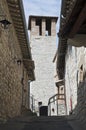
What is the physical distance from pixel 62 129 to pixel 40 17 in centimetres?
3429

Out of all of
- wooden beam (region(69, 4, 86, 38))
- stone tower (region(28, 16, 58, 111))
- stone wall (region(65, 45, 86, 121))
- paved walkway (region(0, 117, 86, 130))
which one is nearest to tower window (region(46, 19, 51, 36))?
stone tower (region(28, 16, 58, 111))

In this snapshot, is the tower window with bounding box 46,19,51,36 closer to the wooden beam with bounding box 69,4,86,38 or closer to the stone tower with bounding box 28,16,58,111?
the stone tower with bounding box 28,16,58,111

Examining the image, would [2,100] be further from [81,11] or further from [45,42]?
[45,42]

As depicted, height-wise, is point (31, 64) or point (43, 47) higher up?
point (31, 64)

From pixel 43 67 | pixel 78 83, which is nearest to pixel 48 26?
pixel 43 67

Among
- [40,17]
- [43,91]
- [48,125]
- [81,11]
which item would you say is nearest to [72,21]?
[81,11]

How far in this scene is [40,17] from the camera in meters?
44.6

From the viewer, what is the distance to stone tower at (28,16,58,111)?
42406 millimetres

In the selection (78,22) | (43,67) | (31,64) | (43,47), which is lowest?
(43,67)

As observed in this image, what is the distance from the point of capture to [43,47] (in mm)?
44875

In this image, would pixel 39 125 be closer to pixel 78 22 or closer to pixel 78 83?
pixel 78 83

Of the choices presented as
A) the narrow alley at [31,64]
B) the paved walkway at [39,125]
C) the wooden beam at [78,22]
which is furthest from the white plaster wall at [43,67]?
the wooden beam at [78,22]

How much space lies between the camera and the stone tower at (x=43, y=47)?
42406 mm

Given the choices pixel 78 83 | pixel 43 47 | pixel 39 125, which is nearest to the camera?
pixel 39 125
